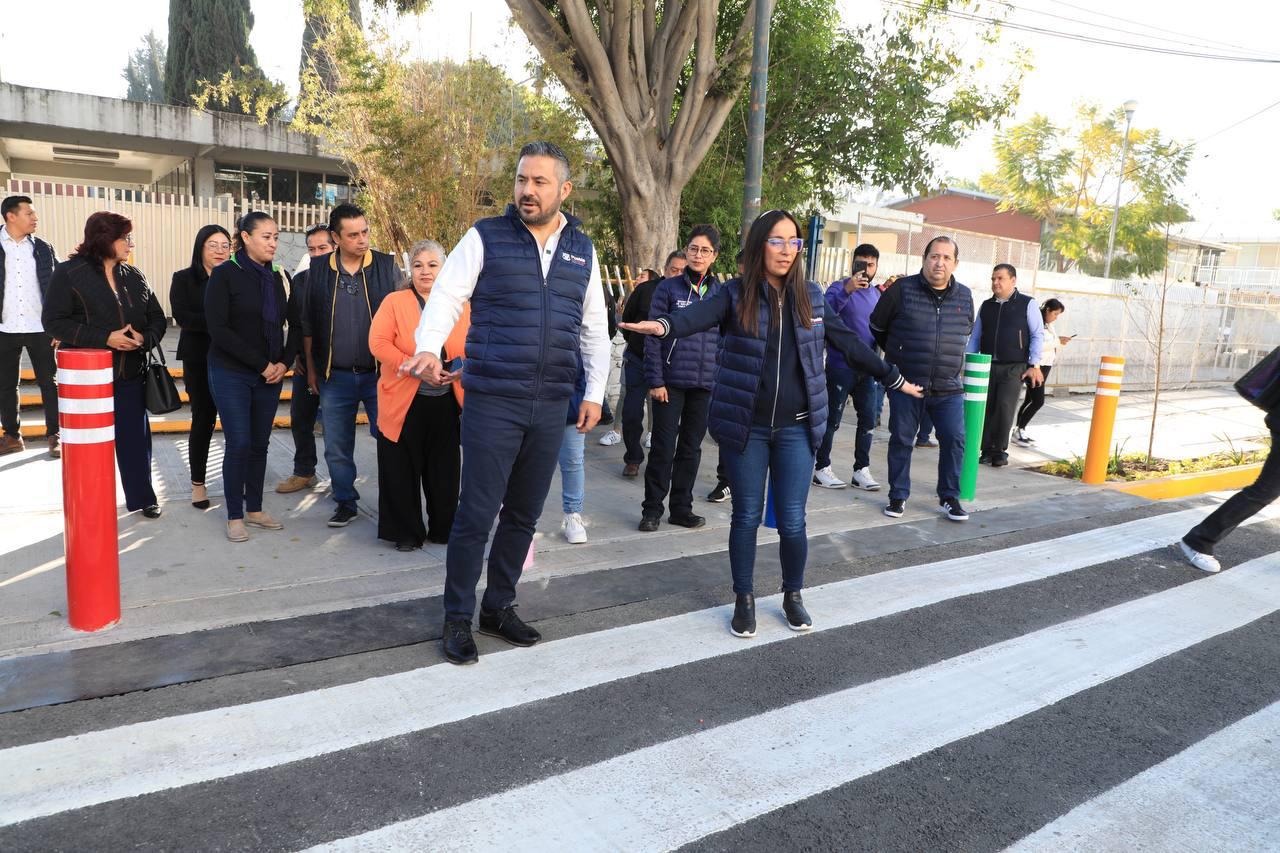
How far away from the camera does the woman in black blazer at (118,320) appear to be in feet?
17.7

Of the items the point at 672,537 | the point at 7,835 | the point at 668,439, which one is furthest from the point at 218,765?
the point at 668,439

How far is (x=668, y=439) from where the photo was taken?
6.33 meters

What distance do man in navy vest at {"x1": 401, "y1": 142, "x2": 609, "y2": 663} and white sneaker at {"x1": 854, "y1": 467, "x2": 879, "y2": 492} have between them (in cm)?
454

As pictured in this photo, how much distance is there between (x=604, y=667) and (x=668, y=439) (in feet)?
8.96

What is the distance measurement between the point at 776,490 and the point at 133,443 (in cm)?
419

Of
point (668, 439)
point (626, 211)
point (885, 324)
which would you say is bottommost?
point (668, 439)

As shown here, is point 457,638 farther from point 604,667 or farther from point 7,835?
point 7,835

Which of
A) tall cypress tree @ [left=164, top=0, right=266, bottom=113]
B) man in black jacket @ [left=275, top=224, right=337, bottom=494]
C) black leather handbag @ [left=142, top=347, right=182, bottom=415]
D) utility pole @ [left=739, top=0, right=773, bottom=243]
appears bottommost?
man in black jacket @ [left=275, top=224, right=337, bottom=494]

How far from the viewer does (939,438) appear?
22.6 ft

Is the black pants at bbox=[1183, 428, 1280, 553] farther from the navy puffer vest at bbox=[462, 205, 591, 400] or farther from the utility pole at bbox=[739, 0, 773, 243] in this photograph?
the utility pole at bbox=[739, 0, 773, 243]

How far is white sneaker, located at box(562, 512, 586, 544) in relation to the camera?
569 centimetres

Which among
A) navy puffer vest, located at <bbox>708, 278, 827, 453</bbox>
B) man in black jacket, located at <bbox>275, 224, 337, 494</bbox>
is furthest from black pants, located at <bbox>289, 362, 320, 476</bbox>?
navy puffer vest, located at <bbox>708, 278, 827, 453</bbox>

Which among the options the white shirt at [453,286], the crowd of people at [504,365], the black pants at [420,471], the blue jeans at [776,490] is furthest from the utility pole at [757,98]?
the white shirt at [453,286]

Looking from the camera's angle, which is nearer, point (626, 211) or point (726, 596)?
point (726, 596)
